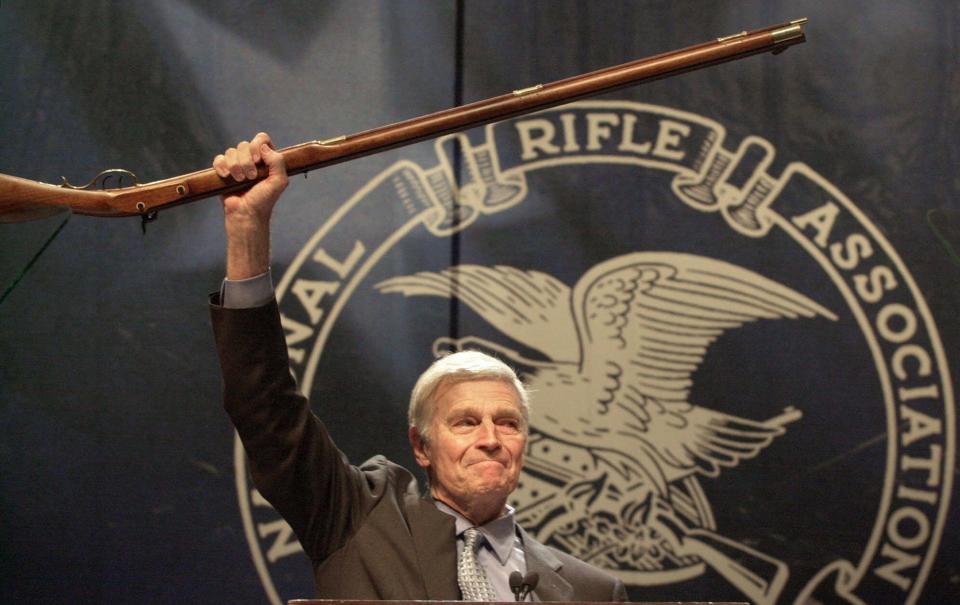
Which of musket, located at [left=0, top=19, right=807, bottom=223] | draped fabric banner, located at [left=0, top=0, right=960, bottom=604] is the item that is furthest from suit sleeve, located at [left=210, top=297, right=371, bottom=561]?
draped fabric banner, located at [left=0, top=0, right=960, bottom=604]

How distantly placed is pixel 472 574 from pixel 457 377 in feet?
1.39

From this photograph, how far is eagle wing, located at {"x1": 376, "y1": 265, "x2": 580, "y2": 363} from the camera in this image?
3217mm

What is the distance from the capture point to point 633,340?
3225mm

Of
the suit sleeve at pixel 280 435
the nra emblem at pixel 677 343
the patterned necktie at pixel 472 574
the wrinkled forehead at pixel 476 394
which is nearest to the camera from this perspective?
the suit sleeve at pixel 280 435

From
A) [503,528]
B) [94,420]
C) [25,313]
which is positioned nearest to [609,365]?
[503,528]

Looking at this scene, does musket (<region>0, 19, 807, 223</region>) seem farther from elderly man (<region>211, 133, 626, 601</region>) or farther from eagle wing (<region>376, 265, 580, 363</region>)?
eagle wing (<region>376, 265, 580, 363</region>)

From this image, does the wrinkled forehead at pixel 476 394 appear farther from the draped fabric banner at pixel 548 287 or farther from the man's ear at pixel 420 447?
the draped fabric banner at pixel 548 287

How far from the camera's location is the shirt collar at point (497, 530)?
2240 mm

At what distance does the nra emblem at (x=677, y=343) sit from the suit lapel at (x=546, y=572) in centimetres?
82

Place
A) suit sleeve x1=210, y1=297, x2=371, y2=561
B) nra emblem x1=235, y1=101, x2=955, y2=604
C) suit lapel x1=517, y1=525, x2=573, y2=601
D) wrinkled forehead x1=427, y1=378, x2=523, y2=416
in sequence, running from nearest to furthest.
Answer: suit sleeve x1=210, y1=297, x2=371, y2=561, suit lapel x1=517, y1=525, x2=573, y2=601, wrinkled forehead x1=427, y1=378, x2=523, y2=416, nra emblem x1=235, y1=101, x2=955, y2=604

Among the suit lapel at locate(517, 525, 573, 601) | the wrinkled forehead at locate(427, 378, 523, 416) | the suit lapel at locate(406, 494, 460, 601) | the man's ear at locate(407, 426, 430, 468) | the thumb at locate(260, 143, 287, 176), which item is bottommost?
the suit lapel at locate(517, 525, 573, 601)

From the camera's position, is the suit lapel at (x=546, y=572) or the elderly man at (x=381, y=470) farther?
the suit lapel at (x=546, y=572)

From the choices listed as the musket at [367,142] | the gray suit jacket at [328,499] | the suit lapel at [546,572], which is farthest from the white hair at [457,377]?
the musket at [367,142]

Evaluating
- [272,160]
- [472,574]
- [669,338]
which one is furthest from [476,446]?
[669,338]
